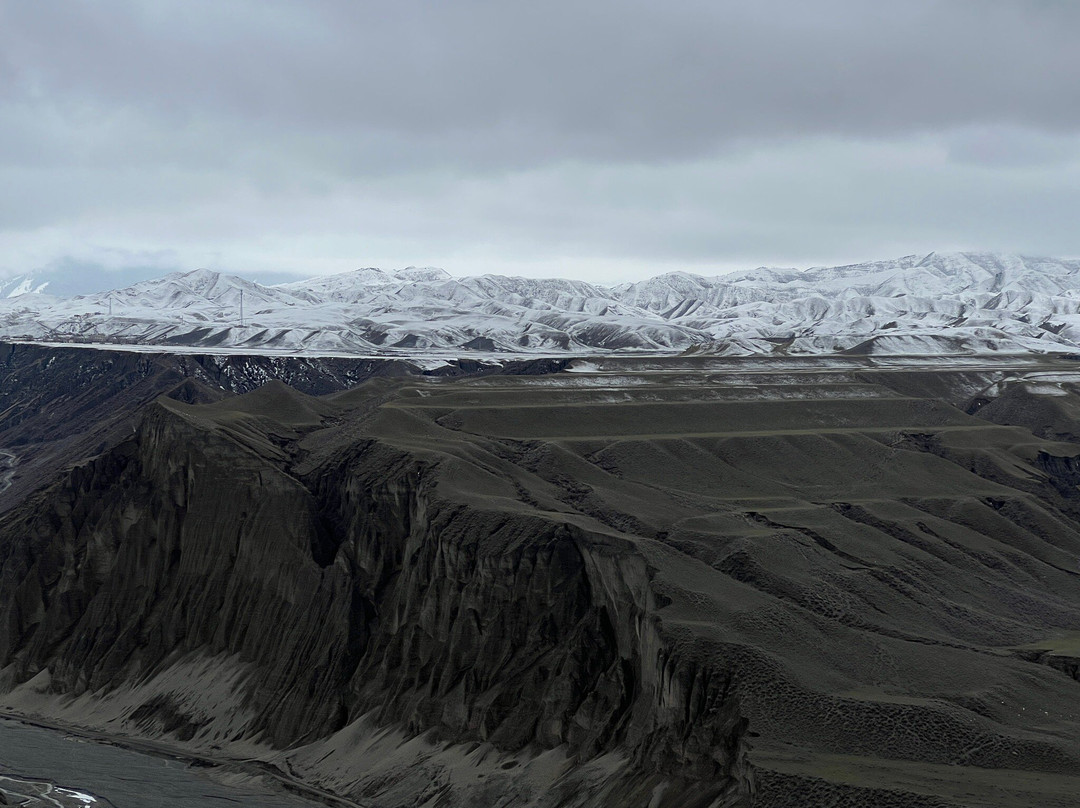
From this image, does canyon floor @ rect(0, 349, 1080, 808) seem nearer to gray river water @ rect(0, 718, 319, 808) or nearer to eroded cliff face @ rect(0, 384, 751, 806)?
eroded cliff face @ rect(0, 384, 751, 806)

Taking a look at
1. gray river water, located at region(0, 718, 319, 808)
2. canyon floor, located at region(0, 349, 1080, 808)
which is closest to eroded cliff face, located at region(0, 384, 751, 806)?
canyon floor, located at region(0, 349, 1080, 808)

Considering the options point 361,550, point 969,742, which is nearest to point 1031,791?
point 969,742

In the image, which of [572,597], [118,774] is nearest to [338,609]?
[118,774]

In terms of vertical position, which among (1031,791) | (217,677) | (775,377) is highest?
(775,377)

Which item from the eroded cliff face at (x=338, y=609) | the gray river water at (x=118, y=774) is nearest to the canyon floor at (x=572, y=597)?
the eroded cliff face at (x=338, y=609)

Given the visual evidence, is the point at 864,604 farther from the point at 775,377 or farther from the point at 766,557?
the point at 775,377

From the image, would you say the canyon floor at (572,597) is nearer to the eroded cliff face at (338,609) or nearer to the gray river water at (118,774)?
the eroded cliff face at (338,609)
